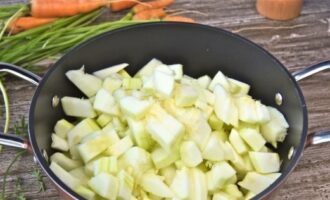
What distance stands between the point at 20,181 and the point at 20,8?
23.4 inches

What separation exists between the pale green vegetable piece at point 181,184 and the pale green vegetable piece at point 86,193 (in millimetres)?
148

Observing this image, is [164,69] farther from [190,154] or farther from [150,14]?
[150,14]

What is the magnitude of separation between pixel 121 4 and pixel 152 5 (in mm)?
95

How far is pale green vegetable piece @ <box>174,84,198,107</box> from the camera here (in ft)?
3.44

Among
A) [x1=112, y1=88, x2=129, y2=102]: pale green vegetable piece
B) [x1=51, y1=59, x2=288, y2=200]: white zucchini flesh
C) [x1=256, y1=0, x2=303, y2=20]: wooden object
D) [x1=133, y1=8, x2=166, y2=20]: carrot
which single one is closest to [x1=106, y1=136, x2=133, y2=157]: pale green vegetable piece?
[x1=51, y1=59, x2=288, y2=200]: white zucchini flesh

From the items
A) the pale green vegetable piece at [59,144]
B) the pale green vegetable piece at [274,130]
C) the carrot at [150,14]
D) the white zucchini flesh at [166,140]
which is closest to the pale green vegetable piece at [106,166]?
the white zucchini flesh at [166,140]

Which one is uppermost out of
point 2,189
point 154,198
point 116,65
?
point 116,65

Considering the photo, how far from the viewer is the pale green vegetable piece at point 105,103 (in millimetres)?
1098

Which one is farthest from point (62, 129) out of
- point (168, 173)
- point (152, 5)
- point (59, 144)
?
point (152, 5)

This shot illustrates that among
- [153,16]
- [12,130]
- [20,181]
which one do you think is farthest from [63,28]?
[20,181]

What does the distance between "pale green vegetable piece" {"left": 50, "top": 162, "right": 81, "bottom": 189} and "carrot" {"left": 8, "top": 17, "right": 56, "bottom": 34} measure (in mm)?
631

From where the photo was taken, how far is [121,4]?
5.26 ft

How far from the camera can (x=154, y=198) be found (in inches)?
39.4

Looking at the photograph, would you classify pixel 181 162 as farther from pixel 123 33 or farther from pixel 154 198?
pixel 123 33
